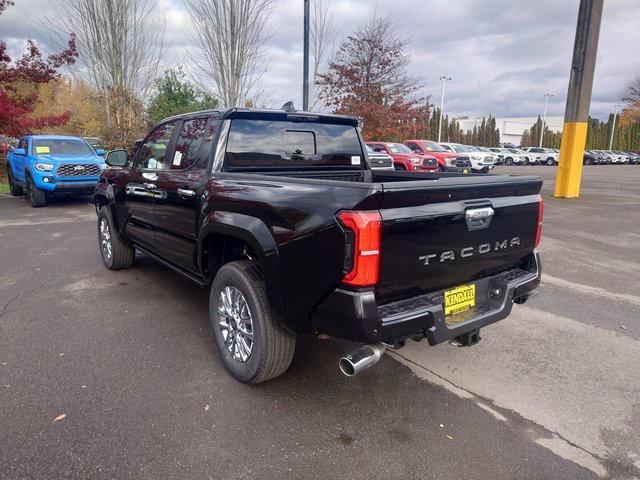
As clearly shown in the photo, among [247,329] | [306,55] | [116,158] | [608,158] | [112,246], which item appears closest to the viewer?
[247,329]

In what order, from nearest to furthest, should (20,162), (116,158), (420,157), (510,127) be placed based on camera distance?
(116,158), (20,162), (420,157), (510,127)

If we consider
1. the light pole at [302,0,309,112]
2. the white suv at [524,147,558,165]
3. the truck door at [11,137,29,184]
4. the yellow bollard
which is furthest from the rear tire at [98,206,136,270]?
Answer: the white suv at [524,147,558,165]

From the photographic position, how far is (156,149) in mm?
4551

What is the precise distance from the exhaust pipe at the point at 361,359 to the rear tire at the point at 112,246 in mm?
4070

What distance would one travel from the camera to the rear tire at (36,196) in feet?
37.1

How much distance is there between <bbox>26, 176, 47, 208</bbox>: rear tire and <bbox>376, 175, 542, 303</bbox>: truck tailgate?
38.2 ft

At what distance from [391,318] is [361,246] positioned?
1.43ft

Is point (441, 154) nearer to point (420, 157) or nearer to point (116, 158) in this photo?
point (420, 157)

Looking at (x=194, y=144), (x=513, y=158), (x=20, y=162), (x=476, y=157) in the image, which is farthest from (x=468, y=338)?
(x=513, y=158)

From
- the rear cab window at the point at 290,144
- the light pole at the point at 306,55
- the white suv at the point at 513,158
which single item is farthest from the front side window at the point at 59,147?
the white suv at the point at 513,158

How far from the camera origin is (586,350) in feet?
12.5

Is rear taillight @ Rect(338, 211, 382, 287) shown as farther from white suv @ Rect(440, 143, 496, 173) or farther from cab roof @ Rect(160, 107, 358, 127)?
white suv @ Rect(440, 143, 496, 173)

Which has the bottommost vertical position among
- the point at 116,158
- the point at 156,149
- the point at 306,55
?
the point at 116,158

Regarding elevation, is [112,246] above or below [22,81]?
below
